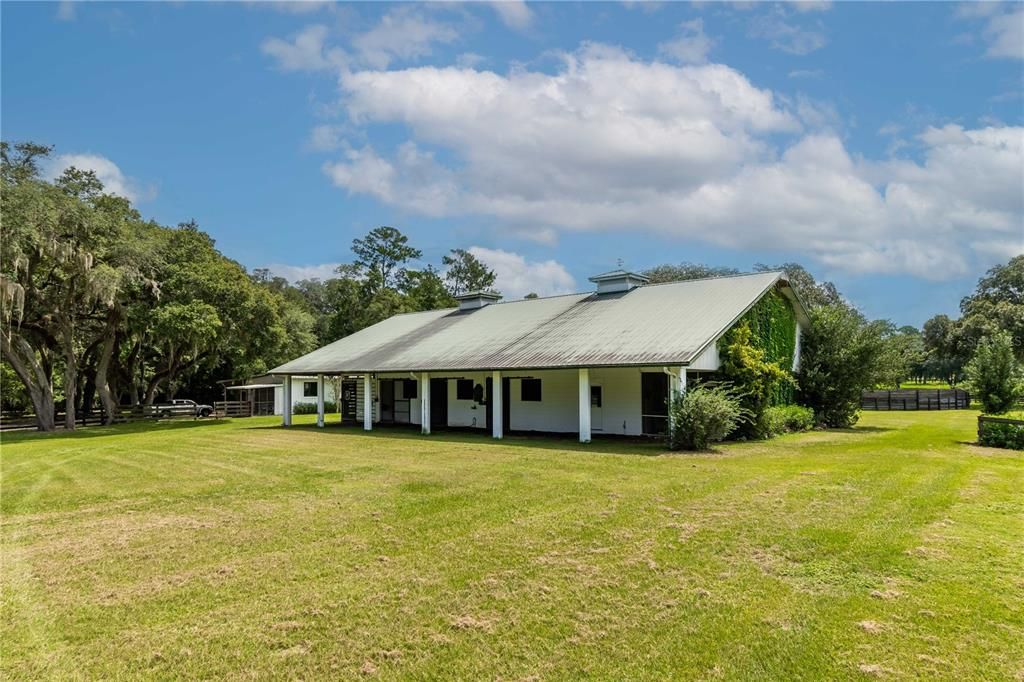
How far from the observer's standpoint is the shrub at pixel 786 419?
58.5 ft

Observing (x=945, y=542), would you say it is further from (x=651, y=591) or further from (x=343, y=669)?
(x=343, y=669)

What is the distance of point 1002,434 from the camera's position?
14750 mm

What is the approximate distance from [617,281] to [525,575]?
18.8 m

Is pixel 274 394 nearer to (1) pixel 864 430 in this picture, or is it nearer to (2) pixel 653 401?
(2) pixel 653 401

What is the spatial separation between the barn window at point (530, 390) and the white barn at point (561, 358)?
4 centimetres

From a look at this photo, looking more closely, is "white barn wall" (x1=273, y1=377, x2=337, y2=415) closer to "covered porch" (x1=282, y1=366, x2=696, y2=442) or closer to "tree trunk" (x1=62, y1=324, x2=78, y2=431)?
"tree trunk" (x1=62, y1=324, x2=78, y2=431)

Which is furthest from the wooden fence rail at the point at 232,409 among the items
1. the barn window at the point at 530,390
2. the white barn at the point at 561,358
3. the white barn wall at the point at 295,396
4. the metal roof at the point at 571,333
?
the barn window at the point at 530,390

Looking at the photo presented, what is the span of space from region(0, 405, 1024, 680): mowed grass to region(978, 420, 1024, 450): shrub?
392cm

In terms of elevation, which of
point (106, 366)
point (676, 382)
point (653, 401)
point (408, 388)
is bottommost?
point (653, 401)

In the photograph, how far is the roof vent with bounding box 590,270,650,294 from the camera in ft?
77.5

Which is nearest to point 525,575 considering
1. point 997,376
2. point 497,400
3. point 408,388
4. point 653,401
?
point 497,400

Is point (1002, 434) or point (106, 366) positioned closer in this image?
point (1002, 434)

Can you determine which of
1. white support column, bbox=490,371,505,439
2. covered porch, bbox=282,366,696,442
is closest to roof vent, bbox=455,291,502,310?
covered porch, bbox=282,366,696,442

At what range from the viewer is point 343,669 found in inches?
166
